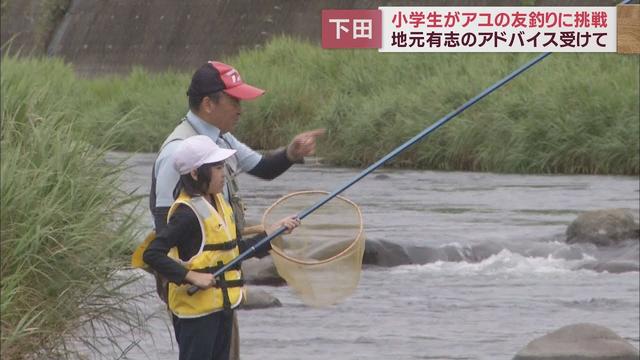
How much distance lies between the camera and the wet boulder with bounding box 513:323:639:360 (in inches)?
325

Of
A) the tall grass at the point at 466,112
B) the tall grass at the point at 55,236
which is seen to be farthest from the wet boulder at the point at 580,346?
the tall grass at the point at 466,112

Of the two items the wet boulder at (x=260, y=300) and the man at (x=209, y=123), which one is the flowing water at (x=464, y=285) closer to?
the wet boulder at (x=260, y=300)

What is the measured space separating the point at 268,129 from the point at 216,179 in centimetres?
2054

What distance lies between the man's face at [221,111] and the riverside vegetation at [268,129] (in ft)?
3.27

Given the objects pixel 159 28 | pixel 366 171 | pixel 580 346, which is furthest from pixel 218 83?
pixel 159 28

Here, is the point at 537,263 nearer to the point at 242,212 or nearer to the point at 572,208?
the point at 572,208

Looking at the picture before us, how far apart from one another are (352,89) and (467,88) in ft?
10.8

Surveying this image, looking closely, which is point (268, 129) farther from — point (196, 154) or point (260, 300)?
point (196, 154)

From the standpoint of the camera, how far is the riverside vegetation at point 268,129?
20.7ft

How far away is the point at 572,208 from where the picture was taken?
17.2m

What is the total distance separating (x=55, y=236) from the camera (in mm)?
6391

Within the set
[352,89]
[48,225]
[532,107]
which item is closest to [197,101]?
[48,225]

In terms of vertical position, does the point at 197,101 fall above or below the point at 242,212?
above
